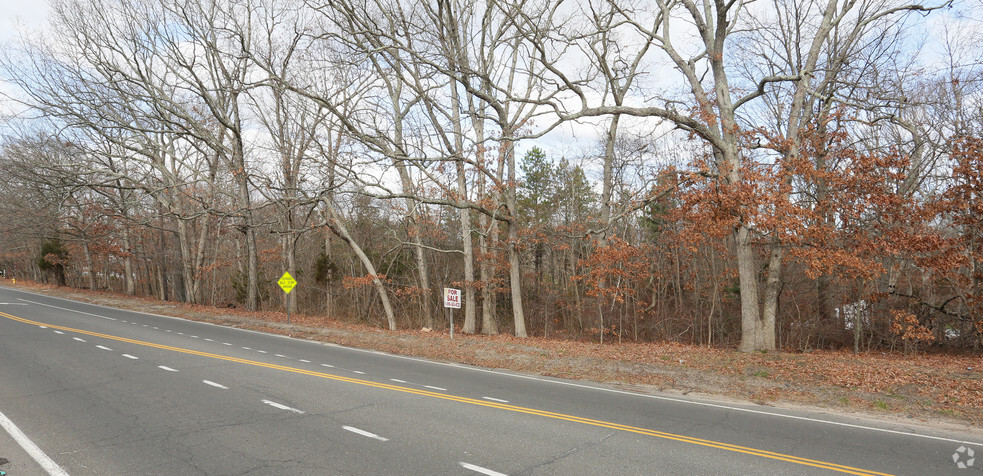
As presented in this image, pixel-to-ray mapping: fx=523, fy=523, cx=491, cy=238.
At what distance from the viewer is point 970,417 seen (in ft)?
25.8

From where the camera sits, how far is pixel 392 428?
6906 mm

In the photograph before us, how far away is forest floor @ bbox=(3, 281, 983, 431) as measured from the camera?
8.66m

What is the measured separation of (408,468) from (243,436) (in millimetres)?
2407

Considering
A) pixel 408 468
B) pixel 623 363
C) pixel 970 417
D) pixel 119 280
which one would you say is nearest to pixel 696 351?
pixel 623 363

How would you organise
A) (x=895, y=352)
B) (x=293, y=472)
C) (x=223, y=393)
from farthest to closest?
(x=895, y=352), (x=223, y=393), (x=293, y=472)

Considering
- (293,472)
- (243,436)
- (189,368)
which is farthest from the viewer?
(189,368)

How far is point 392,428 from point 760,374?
808cm

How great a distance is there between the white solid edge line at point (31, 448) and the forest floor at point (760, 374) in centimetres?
889

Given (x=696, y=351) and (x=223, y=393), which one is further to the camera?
(x=696, y=351)

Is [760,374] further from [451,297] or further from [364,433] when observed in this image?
[451,297]

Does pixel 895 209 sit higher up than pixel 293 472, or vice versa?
pixel 895 209

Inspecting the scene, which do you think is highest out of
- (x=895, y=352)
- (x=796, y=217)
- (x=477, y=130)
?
(x=477, y=130)

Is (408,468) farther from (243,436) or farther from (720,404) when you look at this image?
(720,404)

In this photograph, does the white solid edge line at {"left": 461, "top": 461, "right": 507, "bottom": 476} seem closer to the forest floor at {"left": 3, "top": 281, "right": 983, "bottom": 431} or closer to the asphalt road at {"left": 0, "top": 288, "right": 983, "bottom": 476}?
the asphalt road at {"left": 0, "top": 288, "right": 983, "bottom": 476}
